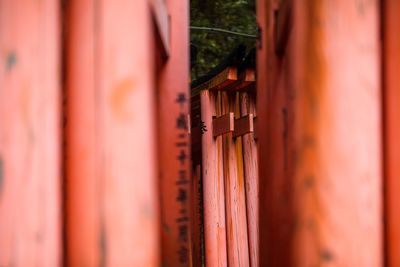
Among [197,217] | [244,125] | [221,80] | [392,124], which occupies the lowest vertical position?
[197,217]

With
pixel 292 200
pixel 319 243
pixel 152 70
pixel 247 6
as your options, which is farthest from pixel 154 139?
pixel 247 6

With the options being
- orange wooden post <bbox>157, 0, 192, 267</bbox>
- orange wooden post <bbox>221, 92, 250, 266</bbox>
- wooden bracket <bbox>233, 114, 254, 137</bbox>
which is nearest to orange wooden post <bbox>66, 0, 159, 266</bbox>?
orange wooden post <bbox>157, 0, 192, 267</bbox>

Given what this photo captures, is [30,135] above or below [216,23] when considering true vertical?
below

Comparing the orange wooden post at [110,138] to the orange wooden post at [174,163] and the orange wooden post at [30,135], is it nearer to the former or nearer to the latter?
the orange wooden post at [30,135]

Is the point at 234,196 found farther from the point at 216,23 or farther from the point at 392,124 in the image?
the point at 392,124

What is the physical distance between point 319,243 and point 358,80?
0.46 meters

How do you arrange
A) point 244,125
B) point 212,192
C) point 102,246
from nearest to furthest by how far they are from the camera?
point 102,246 < point 244,125 < point 212,192

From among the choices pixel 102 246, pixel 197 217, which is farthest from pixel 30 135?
pixel 197 217

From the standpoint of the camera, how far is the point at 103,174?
1.53 meters

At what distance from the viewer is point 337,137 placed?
5.12ft

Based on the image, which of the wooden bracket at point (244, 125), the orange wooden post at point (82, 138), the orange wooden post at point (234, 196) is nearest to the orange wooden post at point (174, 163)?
the orange wooden post at point (82, 138)

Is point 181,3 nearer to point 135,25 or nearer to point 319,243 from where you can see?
point 135,25

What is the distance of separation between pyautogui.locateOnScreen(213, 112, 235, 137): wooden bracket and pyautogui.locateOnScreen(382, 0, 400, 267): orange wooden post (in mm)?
3779

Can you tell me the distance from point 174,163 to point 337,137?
553 millimetres
